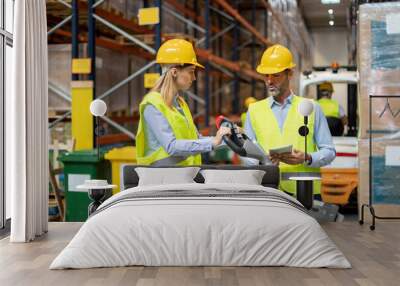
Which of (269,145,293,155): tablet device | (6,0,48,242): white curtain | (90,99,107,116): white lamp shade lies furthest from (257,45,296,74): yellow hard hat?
(6,0,48,242): white curtain

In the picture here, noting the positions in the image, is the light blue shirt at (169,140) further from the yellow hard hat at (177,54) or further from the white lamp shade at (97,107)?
the white lamp shade at (97,107)

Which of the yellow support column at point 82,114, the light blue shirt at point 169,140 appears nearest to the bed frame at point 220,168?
the light blue shirt at point 169,140

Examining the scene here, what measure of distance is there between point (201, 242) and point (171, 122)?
5.54 ft

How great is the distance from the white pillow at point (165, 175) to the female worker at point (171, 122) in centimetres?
8

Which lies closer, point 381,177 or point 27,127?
point 27,127

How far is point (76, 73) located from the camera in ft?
32.4

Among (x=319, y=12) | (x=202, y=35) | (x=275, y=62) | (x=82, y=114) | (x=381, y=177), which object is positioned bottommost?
(x=381, y=177)

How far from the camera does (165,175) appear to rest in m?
7.29

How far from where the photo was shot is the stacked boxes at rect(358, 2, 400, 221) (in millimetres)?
8867

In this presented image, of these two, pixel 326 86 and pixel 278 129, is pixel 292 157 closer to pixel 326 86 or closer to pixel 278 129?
pixel 278 129

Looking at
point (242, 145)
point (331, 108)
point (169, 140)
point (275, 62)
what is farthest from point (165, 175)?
point (331, 108)

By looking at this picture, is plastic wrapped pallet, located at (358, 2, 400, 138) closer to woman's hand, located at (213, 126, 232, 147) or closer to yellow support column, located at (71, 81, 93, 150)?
woman's hand, located at (213, 126, 232, 147)

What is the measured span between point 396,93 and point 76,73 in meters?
4.11

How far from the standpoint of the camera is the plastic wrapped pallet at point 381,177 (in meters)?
8.94
